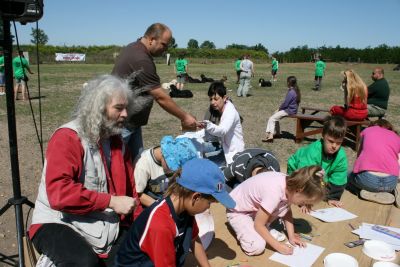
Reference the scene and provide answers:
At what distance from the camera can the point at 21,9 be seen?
2346mm

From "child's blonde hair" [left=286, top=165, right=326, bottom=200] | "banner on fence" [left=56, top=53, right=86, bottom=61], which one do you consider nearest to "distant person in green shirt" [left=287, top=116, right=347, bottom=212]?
"child's blonde hair" [left=286, top=165, right=326, bottom=200]

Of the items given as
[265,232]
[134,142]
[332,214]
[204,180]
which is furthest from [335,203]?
[204,180]

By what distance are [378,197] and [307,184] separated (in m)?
1.75

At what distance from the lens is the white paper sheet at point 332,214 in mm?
3326

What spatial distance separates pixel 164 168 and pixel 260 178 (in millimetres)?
691

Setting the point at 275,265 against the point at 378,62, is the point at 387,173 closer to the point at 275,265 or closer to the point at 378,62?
the point at 275,265

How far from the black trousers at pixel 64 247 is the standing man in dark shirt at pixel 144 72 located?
3.95ft

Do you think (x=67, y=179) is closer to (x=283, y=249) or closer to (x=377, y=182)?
(x=283, y=249)

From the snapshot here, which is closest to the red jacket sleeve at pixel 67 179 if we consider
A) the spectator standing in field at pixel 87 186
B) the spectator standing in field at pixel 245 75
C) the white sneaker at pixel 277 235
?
the spectator standing in field at pixel 87 186

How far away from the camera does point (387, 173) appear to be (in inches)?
157

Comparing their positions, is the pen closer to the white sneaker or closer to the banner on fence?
the white sneaker

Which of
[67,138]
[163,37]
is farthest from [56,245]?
[163,37]

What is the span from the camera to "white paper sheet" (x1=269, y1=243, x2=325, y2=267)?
2547 mm

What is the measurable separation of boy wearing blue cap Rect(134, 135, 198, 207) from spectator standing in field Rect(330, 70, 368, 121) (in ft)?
16.3
